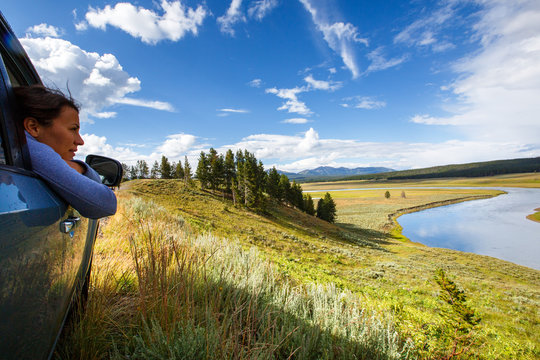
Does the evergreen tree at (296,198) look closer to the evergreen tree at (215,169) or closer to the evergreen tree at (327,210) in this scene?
the evergreen tree at (327,210)

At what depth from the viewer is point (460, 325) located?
11.0ft

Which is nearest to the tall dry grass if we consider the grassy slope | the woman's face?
the woman's face

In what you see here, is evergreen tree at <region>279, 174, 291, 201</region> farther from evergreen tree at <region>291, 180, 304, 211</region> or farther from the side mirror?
the side mirror

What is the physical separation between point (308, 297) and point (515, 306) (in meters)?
18.3

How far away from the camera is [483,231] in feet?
169

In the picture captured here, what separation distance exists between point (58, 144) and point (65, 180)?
15.9 inches

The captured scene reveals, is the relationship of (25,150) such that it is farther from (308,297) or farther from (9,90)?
(308,297)

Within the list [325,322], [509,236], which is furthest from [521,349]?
[509,236]

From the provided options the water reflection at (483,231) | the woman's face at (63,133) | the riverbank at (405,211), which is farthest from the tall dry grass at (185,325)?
the riverbank at (405,211)

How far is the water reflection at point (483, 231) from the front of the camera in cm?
3790

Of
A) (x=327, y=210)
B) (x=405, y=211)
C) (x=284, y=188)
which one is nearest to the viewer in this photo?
(x=327, y=210)

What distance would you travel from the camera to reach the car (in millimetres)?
819

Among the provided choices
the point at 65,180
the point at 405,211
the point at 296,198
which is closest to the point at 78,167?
the point at 65,180

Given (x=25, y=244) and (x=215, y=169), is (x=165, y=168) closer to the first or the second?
(x=215, y=169)
